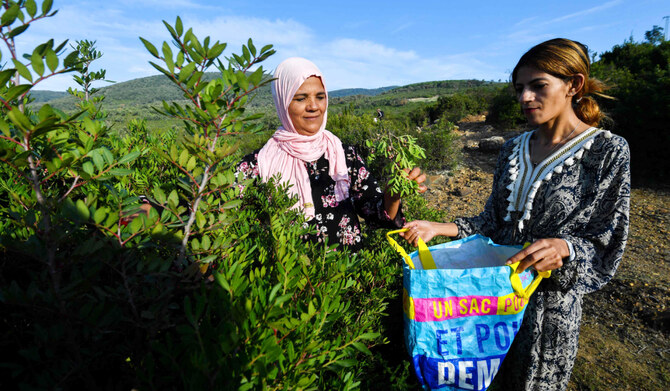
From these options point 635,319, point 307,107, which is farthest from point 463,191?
point 307,107

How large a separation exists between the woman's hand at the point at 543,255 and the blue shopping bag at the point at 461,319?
5cm

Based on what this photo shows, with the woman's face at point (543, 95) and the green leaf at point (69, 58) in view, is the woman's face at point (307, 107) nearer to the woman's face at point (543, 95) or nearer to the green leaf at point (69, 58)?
the woman's face at point (543, 95)

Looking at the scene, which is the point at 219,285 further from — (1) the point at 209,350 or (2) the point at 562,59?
(2) the point at 562,59

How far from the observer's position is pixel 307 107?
231 cm

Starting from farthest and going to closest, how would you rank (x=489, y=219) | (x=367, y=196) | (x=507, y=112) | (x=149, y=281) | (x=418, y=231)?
(x=507, y=112) → (x=367, y=196) → (x=489, y=219) → (x=418, y=231) → (x=149, y=281)

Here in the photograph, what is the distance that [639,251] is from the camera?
493 centimetres

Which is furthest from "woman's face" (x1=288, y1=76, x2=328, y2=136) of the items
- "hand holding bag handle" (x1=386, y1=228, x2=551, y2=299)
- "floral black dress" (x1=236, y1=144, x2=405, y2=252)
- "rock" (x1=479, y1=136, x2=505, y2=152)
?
"rock" (x1=479, y1=136, x2=505, y2=152)

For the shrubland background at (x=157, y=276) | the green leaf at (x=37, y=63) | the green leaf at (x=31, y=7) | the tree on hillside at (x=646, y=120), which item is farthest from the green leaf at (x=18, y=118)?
the tree on hillside at (x=646, y=120)

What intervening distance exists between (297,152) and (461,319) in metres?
1.43

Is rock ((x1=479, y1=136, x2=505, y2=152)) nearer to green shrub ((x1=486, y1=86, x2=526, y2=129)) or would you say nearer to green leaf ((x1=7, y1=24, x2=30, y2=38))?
green shrub ((x1=486, y1=86, x2=526, y2=129))

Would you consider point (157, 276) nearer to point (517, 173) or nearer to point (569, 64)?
point (517, 173)

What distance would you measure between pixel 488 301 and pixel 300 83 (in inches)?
67.8

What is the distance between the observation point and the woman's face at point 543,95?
66.2 inches

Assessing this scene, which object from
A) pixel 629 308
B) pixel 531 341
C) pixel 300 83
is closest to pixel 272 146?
pixel 300 83
